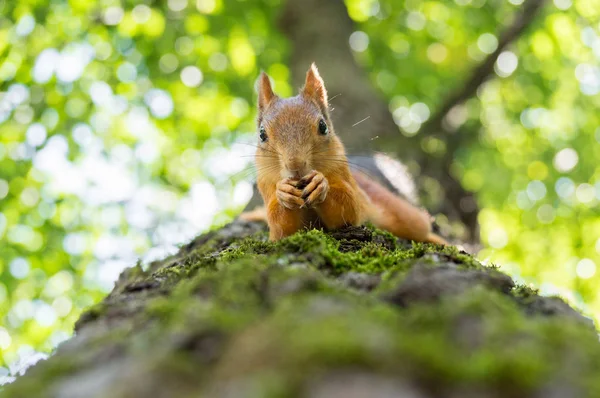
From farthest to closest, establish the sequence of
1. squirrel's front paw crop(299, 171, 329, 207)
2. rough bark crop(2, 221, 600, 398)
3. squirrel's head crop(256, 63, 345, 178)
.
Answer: squirrel's head crop(256, 63, 345, 178) < squirrel's front paw crop(299, 171, 329, 207) < rough bark crop(2, 221, 600, 398)

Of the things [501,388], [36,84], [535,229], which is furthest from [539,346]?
[535,229]

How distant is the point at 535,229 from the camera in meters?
8.06

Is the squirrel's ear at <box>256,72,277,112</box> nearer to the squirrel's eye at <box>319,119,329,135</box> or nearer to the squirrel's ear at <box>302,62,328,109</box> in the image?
the squirrel's ear at <box>302,62,328,109</box>

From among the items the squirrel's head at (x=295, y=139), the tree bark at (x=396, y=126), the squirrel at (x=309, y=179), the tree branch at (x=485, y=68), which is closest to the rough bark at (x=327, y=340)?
the squirrel at (x=309, y=179)

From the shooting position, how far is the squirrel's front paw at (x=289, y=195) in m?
2.46

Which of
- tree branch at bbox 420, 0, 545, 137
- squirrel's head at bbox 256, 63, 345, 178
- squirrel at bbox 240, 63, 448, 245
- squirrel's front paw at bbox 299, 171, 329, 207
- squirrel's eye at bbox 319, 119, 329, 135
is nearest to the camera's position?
squirrel's front paw at bbox 299, 171, 329, 207

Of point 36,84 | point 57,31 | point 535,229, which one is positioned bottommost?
point 535,229

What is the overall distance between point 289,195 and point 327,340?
1.61 metres

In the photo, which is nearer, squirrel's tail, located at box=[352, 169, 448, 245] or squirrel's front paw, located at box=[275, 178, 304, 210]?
squirrel's front paw, located at box=[275, 178, 304, 210]

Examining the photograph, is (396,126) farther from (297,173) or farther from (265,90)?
(297,173)

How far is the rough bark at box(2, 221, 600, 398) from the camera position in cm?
85

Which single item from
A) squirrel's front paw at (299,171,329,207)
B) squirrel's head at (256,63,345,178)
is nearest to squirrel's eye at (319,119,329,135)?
squirrel's head at (256,63,345,178)

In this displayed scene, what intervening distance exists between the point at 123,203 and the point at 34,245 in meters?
1.08

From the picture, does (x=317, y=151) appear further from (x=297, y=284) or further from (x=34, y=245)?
(x=34, y=245)
